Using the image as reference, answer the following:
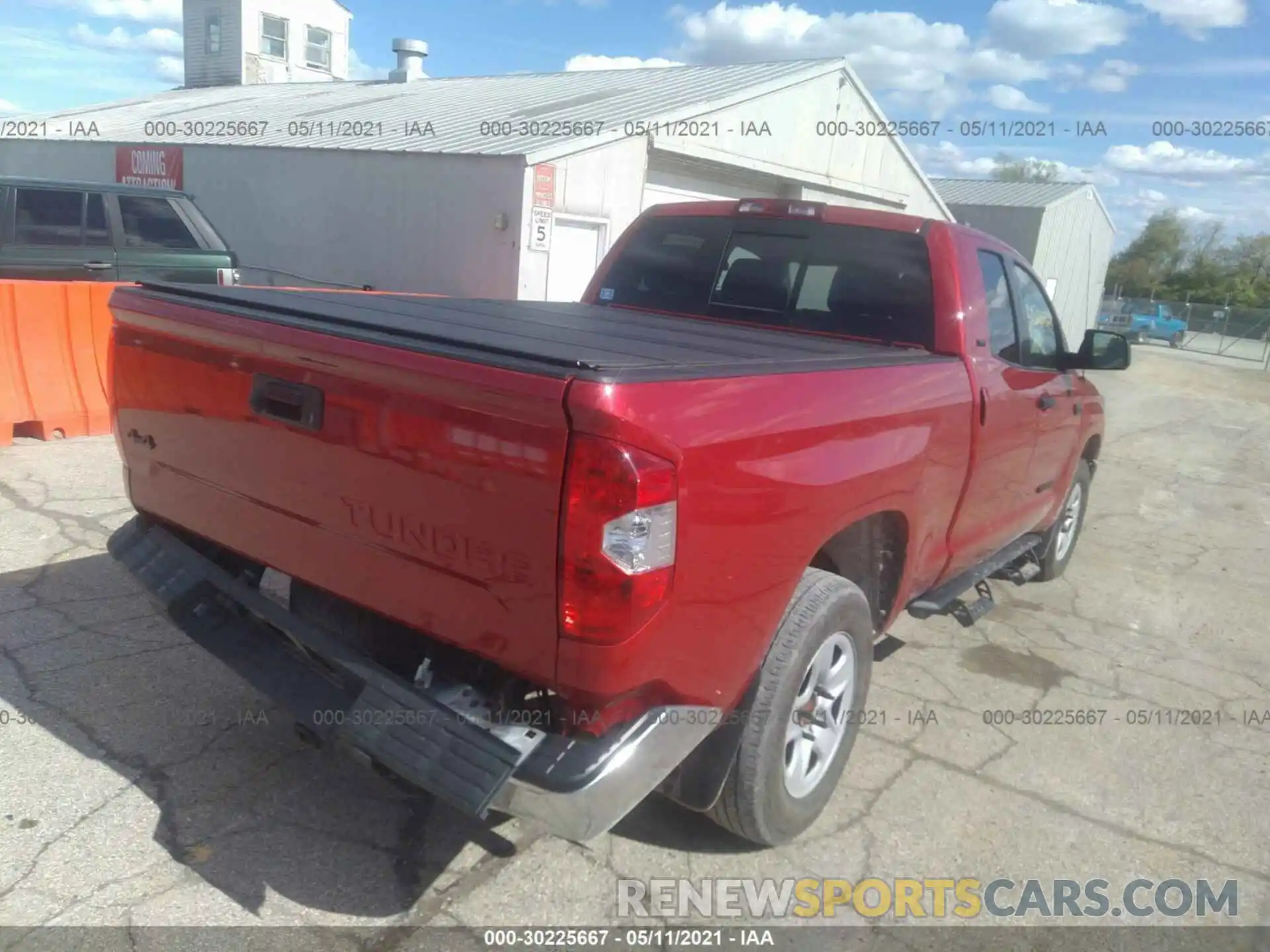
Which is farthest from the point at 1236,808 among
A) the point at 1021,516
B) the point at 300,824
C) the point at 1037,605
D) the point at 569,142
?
the point at 569,142

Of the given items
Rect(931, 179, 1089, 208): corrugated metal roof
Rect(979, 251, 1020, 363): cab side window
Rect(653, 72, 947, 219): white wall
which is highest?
Rect(931, 179, 1089, 208): corrugated metal roof

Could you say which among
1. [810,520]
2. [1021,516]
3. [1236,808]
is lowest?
[1236,808]

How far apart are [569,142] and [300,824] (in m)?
9.14

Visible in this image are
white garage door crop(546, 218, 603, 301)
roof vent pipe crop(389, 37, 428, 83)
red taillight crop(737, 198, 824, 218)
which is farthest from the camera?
roof vent pipe crop(389, 37, 428, 83)

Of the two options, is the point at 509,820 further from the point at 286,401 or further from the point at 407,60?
the point at 407,60

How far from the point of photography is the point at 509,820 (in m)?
3.03

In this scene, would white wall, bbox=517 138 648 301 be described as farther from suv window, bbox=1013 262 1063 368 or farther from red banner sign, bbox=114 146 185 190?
red banner sign, bbox=114 146 185 190

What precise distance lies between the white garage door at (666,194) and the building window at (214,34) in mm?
21358

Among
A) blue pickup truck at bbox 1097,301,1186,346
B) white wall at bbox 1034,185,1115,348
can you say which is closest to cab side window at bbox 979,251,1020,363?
white wall at bbox 1034,185,1115,348

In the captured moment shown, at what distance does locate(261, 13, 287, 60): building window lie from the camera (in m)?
27.8

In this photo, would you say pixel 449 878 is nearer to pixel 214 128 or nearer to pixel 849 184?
pixel 849 184

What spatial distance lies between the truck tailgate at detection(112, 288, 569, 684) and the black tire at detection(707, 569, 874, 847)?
72cm

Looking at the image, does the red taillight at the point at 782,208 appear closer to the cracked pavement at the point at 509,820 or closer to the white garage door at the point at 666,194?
the cracked pavement at the point at 509,820

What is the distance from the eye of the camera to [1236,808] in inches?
139
